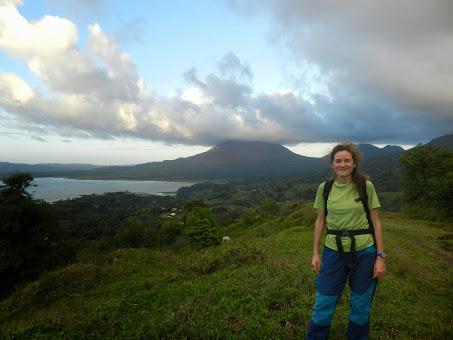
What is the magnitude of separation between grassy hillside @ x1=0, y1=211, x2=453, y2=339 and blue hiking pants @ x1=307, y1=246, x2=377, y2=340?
1366 millimetres

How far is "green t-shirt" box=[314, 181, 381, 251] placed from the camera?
517 cm

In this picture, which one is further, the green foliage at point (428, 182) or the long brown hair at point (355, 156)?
the green foliage at point (428, 182)

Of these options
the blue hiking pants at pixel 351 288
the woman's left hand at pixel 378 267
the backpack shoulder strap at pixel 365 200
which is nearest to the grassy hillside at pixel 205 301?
the blue hiking pants at pixel 351 288

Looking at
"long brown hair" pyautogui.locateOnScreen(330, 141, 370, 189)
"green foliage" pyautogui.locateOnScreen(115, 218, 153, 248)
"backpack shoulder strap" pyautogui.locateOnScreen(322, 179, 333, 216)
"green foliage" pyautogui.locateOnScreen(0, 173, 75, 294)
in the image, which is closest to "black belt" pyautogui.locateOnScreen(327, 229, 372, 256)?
"backpack shoulder strap" pyautogui.locateOnScreen(322, 179, 333, 216)

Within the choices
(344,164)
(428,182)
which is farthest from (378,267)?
(428,182)

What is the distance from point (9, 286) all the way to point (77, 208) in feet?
464

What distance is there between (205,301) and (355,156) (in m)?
5.53

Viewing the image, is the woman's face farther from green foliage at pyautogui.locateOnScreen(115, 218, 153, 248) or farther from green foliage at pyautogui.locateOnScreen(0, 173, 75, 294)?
green foliage at pyautogui.locateOnScreen(115, 218, 153, 248)

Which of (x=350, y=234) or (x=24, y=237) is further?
Answer: (x=24, y=237)

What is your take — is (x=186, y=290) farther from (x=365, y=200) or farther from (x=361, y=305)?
(x=365, y=200)

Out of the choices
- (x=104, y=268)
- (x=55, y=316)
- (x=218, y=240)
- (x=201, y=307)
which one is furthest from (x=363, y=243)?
(x=218, y=240)

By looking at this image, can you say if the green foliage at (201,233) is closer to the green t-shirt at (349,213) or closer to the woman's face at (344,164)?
the green t-shirt at (349,213)

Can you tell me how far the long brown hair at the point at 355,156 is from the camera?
208 inches

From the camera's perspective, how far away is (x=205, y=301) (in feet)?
28.3
